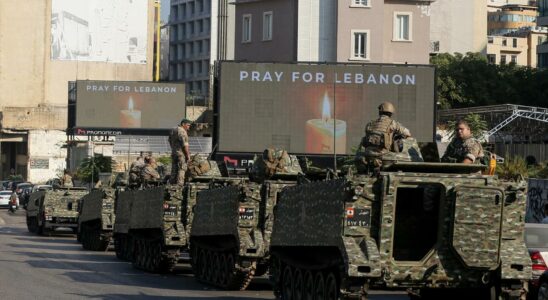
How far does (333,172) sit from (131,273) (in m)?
9.99

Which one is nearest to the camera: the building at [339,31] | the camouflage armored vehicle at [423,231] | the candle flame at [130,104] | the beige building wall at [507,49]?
the camouflage armored vehicle at [423,231]

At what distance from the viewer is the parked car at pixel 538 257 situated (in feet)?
54.0

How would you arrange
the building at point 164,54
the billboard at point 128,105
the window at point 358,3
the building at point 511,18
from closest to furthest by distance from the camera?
the window at point 358,3, the billboard at point 128,105, the building at point 511,18, the building at point 164,54

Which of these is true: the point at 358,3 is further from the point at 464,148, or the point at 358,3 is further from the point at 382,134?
the point at 382,134

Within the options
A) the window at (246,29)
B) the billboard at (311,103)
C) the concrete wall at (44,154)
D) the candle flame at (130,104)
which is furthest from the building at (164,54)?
the billboard at (311,103)

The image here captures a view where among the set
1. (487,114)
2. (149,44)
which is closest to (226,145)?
(487,114)

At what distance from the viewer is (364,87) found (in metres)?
44.9

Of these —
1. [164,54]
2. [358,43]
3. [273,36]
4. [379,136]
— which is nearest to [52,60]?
[273,36]

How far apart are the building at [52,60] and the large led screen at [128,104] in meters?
19.2

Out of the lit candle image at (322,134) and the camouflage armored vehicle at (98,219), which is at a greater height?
the lit candle image at (322,134)

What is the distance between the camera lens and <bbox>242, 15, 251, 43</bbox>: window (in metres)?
69.7

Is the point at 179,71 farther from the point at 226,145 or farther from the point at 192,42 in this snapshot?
the point at 226,145

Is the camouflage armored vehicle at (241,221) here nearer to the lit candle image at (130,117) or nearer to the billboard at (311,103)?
the billboard at (311,103)

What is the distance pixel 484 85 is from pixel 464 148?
217 feet
